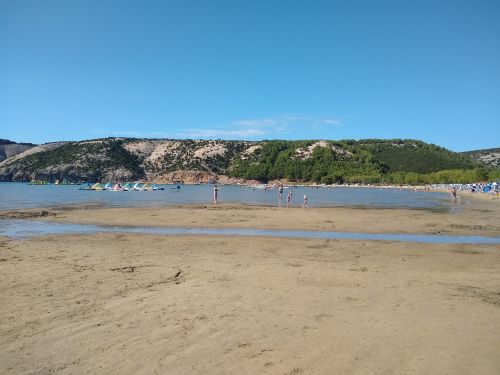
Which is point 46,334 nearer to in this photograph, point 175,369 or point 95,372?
point 95,372

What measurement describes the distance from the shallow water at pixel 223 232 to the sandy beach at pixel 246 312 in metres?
5.00

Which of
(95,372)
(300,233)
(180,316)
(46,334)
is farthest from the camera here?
(300,233)

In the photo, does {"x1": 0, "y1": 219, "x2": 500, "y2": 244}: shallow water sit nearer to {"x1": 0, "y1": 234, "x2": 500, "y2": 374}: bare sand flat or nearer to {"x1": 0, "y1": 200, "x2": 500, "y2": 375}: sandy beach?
{"x1": 0, "y1": 200, "x2": 500, "y2": 375}: sandy beach

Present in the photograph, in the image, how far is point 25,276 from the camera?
40.3ft

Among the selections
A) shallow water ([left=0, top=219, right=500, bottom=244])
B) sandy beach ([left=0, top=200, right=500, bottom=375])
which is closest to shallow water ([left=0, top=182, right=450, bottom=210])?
shallow water ([left=0, top=219, right=500, bottom=244])

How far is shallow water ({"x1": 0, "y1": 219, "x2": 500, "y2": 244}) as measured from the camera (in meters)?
22.3

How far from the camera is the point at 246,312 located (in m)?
9.19

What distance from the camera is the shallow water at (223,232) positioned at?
73.2 ft

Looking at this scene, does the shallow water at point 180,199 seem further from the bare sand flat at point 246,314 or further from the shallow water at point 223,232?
the bare sand flat at point 246,314

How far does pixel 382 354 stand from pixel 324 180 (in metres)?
192

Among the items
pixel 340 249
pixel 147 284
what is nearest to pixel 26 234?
pixel 147 284

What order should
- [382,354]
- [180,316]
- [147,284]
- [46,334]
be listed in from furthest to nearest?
1. [147,284]
2. [180,316]
3. [46,334]
4. [382,354]

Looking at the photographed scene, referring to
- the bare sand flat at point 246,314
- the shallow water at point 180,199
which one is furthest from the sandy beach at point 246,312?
the shallow water at point 180,199

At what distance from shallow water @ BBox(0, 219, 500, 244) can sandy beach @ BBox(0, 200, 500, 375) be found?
5005 mm
